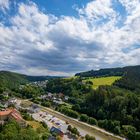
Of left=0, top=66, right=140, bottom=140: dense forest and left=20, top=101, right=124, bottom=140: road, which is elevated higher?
left=0, top=66, right=140, bottom=140: dense forest

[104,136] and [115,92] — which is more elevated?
[115,92]

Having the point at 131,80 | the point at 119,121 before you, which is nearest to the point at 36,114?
the point at 119,121

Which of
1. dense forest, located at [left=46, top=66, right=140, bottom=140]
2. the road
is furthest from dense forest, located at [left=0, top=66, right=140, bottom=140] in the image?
the road

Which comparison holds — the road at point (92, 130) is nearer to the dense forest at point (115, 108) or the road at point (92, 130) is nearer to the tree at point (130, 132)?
the tree at point (130, 132)

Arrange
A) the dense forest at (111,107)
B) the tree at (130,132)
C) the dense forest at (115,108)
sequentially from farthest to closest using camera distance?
the dense forest at (111,107)
the dense forest at (115,108)
the tree at (130,132)

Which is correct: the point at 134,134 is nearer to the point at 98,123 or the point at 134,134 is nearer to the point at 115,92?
the point at 98,123

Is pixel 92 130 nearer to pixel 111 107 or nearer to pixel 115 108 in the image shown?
pixel 115 108

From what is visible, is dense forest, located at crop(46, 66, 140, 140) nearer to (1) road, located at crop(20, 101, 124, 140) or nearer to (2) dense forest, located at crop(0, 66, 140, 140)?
(2) dense forest, located at crop(0, 66, 140, 140)

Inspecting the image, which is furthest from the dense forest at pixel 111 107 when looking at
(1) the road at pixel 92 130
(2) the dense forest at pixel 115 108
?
(1) the road at pixel 92 130

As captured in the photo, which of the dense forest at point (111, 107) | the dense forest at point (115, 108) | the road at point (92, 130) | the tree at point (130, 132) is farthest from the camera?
the dense forest at point (111, 107)

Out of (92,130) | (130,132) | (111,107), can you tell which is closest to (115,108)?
(111,107)

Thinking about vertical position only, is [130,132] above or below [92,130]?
above
